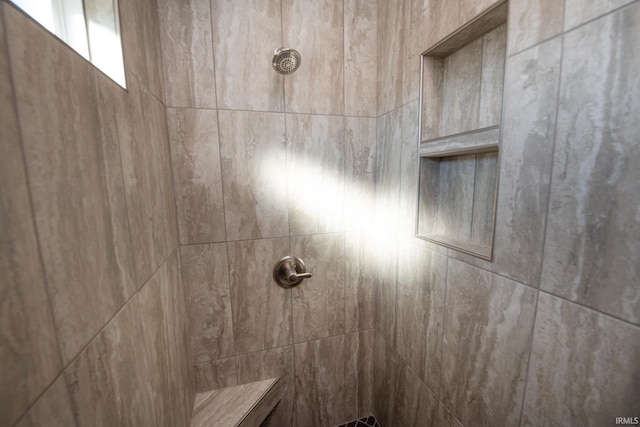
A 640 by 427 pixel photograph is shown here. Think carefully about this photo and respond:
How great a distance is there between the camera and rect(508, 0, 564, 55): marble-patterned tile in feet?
1.90

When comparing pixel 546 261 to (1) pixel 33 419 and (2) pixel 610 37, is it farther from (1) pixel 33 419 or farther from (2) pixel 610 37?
(1) pixel 33 419

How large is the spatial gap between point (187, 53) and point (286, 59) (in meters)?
0.44

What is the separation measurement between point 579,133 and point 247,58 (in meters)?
1.22

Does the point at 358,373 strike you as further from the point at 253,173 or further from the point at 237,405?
the point at 253,173

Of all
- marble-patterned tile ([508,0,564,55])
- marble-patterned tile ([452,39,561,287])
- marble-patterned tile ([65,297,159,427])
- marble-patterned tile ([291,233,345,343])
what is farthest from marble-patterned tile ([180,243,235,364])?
marble-patterned tile ([508,0,564,55])

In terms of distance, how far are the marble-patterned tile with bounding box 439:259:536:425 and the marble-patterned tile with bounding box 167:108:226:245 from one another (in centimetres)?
Result: 107

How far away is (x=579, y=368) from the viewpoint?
0.57 meters

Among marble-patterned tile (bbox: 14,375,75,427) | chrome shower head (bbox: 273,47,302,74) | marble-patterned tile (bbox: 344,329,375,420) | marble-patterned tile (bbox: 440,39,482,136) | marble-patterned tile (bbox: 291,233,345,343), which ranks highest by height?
chrome shower head (bbox: 273,47,302,74)

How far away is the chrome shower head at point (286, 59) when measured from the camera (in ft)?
3.34

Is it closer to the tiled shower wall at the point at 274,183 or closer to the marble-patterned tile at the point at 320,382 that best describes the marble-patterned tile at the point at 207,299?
the tiled shower wall at the point at 274,183

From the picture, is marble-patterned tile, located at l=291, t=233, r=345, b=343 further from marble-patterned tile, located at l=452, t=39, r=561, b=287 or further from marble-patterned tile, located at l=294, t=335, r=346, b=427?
marble-patterned tile, located at l=452, t=39, r=561, b=287

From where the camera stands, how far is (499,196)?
723mm

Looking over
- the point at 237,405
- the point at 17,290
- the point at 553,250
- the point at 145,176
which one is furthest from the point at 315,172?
the point at 237,405

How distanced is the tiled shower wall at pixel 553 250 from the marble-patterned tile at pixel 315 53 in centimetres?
40
